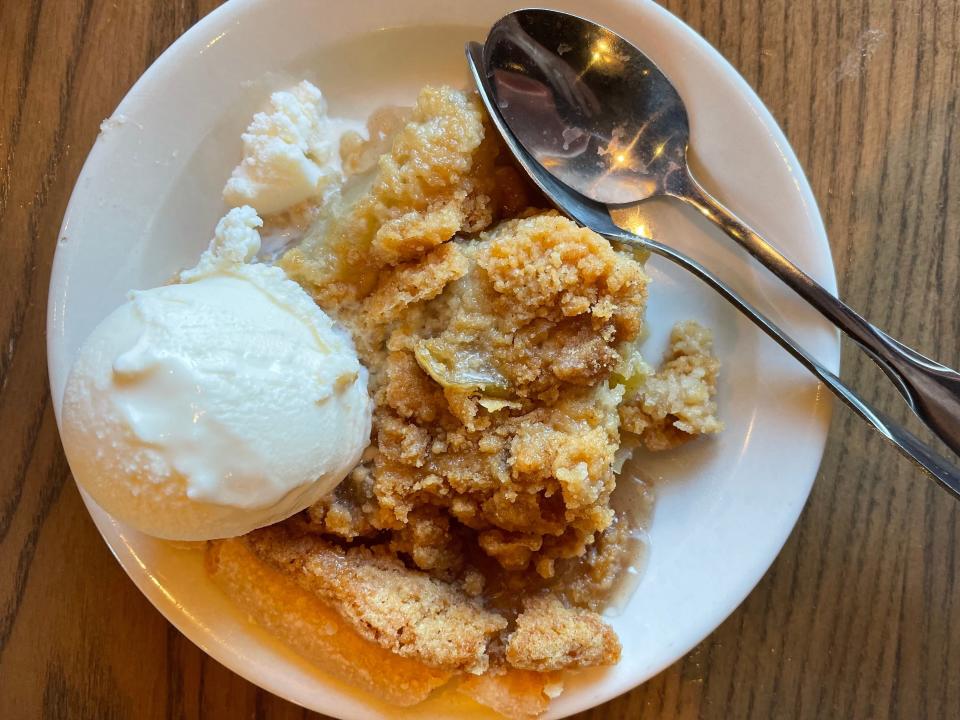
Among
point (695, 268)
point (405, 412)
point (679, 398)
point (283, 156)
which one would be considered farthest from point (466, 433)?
point (283, 156)

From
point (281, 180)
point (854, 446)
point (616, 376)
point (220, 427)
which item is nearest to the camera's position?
point (220, 427)

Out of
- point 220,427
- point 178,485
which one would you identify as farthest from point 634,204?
point 178,485

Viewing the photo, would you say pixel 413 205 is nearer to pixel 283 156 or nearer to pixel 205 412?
pixel 283 156

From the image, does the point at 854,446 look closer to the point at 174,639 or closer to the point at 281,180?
the point at 281,180

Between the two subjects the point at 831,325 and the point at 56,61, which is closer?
the point at 831,325

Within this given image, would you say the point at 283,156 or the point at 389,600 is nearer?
the point at 389,600

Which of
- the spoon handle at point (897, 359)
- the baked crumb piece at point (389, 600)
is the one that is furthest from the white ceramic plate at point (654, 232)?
the baked crumb piece at point (389, 600)
